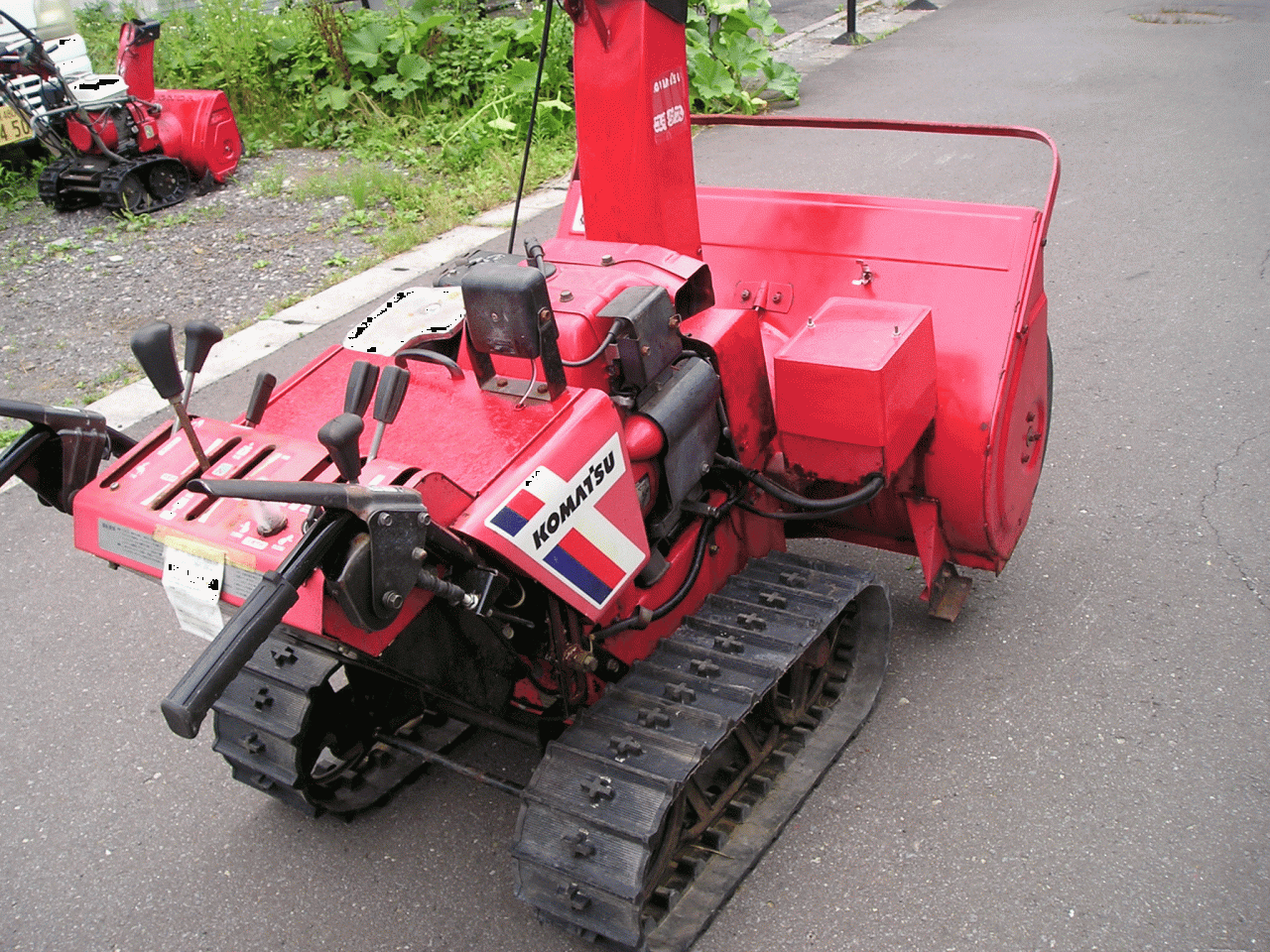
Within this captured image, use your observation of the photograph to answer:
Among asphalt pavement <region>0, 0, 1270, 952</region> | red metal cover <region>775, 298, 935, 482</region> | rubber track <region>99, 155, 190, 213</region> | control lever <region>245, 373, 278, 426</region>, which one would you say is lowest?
asphalt pavement <region>0, 0, 1270, 952</region>

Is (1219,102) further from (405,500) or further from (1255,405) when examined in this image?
(405,500)

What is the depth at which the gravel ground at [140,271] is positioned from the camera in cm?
668

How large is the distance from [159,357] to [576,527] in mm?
930

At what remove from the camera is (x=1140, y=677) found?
3713 mm

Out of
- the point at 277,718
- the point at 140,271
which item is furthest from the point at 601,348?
the point at 140,271

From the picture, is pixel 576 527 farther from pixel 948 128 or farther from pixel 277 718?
pixel 948 128

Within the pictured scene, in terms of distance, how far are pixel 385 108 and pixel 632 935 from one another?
908cm

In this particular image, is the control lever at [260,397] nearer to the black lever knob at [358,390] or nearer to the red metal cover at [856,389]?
the black lever knob at [358,390]

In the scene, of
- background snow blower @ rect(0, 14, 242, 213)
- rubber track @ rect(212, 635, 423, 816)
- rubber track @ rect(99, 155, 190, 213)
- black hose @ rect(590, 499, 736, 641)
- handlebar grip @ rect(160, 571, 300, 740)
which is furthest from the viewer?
background snow blower @ rect(0, 14, 242, 213)

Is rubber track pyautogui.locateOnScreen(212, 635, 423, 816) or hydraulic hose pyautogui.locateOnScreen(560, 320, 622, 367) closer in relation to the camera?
hydraulic hose pyautogui.locateOnScreen(560, 320, 622, 367)

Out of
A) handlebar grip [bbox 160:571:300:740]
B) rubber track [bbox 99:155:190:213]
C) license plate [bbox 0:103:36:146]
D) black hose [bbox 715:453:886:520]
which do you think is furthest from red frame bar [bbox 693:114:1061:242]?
license plate [bbox 0:103:36:146]

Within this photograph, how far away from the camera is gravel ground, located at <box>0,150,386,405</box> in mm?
6684

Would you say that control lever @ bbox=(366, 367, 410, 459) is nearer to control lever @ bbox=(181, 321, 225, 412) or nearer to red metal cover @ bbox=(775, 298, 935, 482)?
control lever @ bbox=(181, 321, 225, 412)

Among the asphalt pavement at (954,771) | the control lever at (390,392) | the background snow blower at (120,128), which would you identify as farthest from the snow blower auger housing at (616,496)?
the background snow blower at (120,128)
